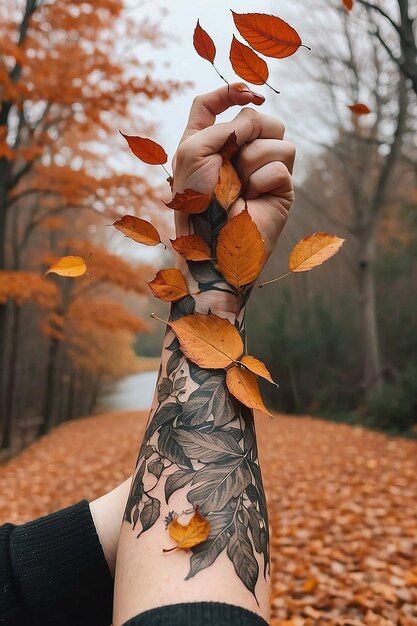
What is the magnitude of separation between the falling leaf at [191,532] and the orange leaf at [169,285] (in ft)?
1.14

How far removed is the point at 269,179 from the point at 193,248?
184mm

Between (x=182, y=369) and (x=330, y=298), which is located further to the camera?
(x=330, y=298)

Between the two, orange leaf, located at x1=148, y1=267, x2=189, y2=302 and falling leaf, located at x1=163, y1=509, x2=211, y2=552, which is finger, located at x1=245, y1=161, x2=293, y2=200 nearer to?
orange leaf, located at x1=148, y1=267, x2=189, y2=302

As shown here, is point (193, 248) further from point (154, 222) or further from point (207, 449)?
point (154, 222)

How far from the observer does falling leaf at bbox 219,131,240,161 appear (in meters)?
0.87

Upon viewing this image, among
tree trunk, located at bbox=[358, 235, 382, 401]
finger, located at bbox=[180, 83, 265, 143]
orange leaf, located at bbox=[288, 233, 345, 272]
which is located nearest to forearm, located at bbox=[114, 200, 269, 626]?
orange leaf, located at bbox=[288, 233, 345, 272]

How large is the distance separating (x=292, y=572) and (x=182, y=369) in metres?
2.74

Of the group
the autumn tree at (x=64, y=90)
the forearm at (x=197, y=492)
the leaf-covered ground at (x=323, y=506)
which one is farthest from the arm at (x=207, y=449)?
the autumn tree at (x=64, y=90)

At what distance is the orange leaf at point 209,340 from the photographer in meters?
0.79

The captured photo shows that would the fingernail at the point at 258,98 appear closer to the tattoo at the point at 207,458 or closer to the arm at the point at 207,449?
the arm at the point at 207,449

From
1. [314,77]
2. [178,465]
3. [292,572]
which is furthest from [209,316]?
[314,77]

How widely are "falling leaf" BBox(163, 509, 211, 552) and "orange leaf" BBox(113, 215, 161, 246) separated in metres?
0.43

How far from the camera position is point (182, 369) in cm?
86

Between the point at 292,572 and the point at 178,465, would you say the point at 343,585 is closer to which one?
the point at 292,572
